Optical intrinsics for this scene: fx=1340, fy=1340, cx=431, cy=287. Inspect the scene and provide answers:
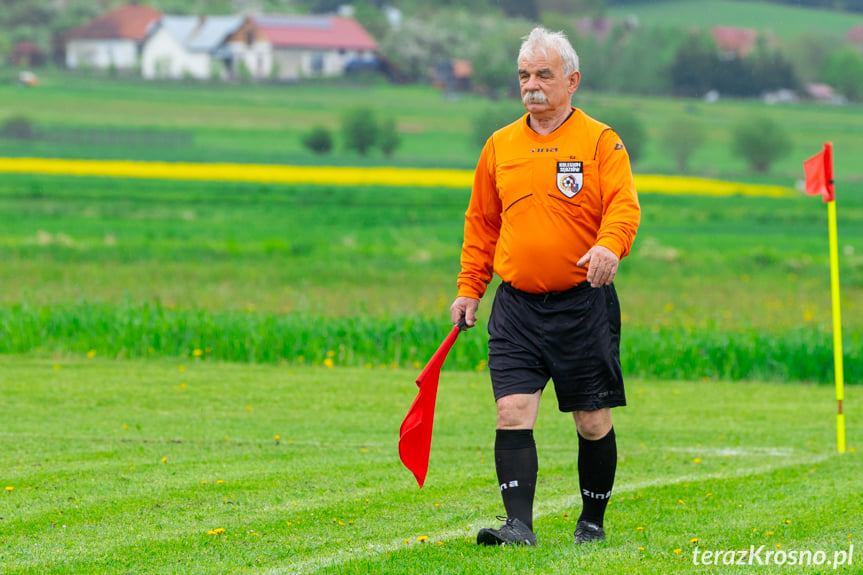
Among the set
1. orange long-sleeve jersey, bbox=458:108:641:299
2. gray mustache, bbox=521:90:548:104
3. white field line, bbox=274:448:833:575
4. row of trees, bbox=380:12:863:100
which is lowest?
white field line, bbox=274:448:833:575

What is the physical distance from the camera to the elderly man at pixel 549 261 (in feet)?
19.4

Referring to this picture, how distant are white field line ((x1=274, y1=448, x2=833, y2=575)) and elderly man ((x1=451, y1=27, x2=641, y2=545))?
45cm

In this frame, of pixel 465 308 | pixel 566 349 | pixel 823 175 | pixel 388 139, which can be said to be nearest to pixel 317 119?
pixel 388 139

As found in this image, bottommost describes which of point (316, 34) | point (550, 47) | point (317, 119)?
point (317, 119)

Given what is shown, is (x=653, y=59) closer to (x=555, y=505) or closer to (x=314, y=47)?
(x=314, y=47)

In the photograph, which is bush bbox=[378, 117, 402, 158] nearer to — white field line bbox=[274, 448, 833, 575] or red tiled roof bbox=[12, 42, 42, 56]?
red tiled roof bbox=[12, 42, 42, 56]

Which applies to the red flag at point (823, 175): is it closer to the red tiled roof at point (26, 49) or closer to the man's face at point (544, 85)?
the man's face at point (544, 85)

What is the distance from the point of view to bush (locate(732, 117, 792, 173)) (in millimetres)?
84000

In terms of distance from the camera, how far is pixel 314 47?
365ft

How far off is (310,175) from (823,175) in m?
58.7

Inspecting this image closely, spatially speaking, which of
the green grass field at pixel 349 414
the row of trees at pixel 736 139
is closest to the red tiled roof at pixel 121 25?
the row of trees at pixel 736 139

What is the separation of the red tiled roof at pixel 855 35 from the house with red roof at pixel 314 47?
37460mm

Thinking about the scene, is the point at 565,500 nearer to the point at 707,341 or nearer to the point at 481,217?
the point at 481,217

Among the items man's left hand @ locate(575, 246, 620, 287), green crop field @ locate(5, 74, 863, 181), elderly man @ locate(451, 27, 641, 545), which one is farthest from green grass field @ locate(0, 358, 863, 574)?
green crop field @ locate(5, 74, 863, 181)
